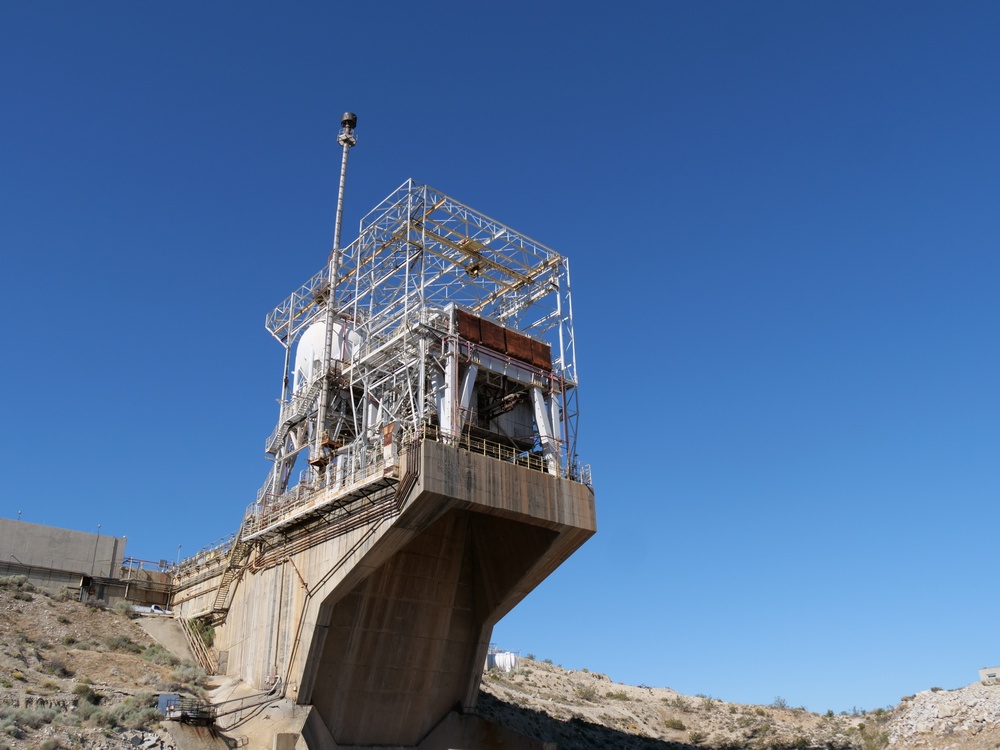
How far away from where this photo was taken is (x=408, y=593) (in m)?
39.2

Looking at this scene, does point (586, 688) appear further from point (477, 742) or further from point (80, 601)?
point (80, 601)

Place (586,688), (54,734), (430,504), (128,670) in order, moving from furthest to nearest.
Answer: (586,688), (128,670), (430,504), (54,734)

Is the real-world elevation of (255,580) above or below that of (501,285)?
below

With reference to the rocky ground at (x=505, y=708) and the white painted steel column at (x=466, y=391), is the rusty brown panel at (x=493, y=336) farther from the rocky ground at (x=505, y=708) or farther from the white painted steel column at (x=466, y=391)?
the rocky ground at (x=505, y=708)

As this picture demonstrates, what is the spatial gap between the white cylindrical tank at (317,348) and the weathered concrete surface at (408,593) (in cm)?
962

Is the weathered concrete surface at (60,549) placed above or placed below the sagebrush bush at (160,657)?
above

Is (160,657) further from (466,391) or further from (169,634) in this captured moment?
(466,391)

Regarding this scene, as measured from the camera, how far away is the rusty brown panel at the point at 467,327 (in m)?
40.4

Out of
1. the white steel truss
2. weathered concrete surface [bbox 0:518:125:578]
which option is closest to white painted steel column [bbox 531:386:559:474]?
the white steel truss

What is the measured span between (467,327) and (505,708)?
69.7ft

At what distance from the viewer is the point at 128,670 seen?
39.4 m

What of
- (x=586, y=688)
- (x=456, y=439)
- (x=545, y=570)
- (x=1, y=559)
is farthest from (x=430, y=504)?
(x=586, y=688)

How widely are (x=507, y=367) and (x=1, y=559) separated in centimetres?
3030

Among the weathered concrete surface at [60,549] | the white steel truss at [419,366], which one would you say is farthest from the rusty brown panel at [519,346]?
the weathered concrete surface at [60,549]
